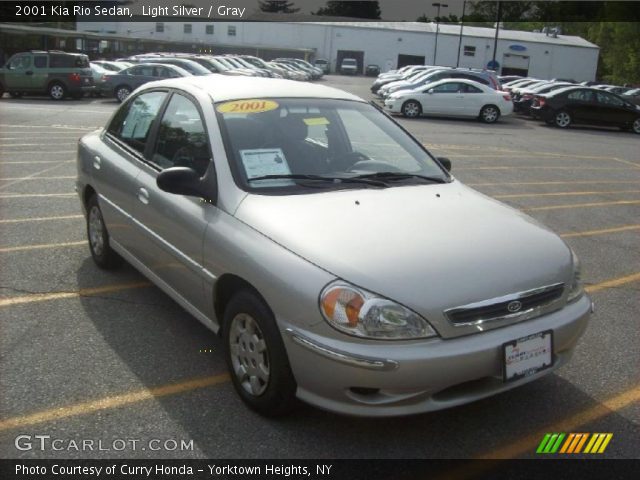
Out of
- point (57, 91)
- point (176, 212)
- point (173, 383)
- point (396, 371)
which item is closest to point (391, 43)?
point (57, 91)

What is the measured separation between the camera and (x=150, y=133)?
428 cm

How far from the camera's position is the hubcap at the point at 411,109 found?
20.9 meters

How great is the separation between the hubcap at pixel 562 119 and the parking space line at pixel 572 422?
19.8 metres

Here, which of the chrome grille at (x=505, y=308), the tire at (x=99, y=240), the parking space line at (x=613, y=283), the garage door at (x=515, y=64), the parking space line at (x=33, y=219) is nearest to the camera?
the chrome grille at (x=505, y=308)

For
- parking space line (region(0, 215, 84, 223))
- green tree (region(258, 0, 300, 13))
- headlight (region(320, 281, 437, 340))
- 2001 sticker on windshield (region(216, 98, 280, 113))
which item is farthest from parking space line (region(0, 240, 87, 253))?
green tree (region(258, 0, 300, 13))

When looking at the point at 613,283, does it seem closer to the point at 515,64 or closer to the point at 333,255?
the point at 333,255

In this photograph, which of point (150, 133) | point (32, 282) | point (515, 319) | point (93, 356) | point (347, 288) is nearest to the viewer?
point (347, 288)

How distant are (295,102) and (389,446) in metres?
2.24

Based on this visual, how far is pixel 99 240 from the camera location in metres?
5.00

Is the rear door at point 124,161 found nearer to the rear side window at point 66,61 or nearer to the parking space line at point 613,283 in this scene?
the parking space line at point 613,283

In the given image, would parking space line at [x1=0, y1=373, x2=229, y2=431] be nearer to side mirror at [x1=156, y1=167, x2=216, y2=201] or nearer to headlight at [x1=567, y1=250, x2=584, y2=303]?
side mirror at [x1=156, y1=167, x2=216, y2=201]

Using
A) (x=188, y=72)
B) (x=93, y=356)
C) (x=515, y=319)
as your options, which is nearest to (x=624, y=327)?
(x=515, y=319)

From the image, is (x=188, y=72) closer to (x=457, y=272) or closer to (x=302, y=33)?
(x=457, y=272)

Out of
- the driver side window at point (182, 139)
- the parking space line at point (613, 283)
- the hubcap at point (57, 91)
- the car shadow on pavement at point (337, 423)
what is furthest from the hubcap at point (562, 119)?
the driver side window at point (182, 139)
